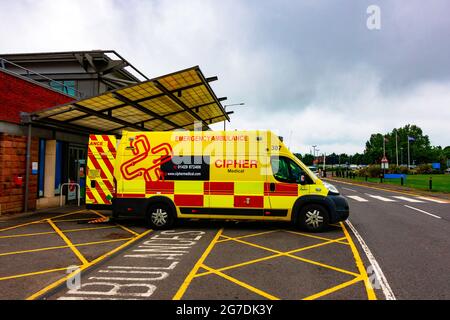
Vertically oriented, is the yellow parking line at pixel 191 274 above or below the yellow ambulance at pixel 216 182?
below

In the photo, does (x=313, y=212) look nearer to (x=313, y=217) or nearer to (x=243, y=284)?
(x=313, y=217)

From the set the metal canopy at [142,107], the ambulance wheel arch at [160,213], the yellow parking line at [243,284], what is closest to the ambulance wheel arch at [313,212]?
the ambulance wheel arch at [160,213]

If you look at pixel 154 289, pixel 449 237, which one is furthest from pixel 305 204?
pixel 154 289

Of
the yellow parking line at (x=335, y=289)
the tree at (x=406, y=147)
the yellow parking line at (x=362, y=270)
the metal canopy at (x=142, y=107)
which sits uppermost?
the tree at (x=406, y=147)

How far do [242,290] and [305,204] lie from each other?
13.9 ft

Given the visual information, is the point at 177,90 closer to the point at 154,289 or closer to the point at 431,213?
the point at 154,289

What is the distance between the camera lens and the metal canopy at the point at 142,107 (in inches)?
400

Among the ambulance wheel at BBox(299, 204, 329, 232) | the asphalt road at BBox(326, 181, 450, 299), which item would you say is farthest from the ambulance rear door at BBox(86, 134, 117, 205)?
the asphalt road at BBox(326, 181, 450, 299)

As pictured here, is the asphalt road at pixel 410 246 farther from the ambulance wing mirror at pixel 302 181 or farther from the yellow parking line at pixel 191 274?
the yellow parking line at pixel 191 274

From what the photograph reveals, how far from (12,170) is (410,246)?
→ 1268 centimetres

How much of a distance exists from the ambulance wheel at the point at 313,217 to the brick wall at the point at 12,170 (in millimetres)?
10136

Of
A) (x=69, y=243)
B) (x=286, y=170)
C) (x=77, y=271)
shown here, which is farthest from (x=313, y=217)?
(x=69, y=243)

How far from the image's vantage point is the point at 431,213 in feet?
37.0
